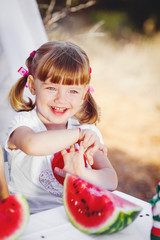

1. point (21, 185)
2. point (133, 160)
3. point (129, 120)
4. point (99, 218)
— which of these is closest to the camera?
Result: point (99, 218)

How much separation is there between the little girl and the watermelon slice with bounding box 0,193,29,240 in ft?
0.81

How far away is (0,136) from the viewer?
1720mm

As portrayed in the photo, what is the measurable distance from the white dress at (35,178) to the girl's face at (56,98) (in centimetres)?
7

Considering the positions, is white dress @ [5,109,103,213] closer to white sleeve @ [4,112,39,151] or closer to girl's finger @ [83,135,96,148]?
white sleeve @ [4,112,39,151]

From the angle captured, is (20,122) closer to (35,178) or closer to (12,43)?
(35,178)

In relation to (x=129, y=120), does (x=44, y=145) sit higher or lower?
higher

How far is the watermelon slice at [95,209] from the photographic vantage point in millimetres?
719

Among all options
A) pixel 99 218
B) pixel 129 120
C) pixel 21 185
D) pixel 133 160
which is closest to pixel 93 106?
pixel 21 185

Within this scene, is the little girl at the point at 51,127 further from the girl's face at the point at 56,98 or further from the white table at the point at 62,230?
the white table at the point at 62,230

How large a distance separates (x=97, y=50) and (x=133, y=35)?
691 millimetres

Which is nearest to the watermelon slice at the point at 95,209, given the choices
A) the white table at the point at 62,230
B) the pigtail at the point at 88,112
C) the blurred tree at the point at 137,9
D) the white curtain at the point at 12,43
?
the white table at the point at 62,230

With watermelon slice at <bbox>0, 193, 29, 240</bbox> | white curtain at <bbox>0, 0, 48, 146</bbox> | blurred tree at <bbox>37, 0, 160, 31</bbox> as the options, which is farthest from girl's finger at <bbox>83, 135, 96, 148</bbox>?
blurred tree at <bbox>37, 0, 160, 31</bbox>

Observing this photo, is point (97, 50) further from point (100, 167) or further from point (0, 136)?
point (100, 167)

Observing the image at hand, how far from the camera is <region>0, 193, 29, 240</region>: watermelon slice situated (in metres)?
0.71
